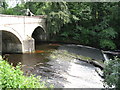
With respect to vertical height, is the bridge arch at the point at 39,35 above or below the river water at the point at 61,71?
above

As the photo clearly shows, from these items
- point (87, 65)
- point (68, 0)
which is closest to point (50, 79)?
point (87, 65)

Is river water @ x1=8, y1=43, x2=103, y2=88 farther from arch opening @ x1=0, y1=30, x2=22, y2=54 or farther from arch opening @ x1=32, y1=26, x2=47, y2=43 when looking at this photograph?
arch opening @ x1=32, y1=26, x2=47, y2=43

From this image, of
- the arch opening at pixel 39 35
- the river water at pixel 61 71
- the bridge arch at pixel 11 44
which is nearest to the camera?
the river water at pixel 61 71

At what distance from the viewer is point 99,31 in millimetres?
23844

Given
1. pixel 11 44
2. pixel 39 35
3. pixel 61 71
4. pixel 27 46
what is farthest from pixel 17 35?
pixel 39 35

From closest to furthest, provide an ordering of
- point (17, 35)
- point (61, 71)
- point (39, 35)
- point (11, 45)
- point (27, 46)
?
point (61, 71) < point (17, 35) < point (11, 45) < point (27, 46) < point (39, 35)

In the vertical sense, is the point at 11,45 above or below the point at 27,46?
above

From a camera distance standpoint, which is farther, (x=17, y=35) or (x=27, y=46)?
(x=27, y=46)

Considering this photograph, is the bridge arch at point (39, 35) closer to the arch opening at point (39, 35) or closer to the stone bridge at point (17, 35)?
the arch opening at point (39, 35)

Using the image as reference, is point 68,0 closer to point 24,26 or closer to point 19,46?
point 24,26

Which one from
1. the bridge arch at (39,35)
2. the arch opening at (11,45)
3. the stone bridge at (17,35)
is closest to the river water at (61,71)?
the arch opening at (11,45)

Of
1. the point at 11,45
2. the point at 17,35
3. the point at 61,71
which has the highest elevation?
the point at 17,35

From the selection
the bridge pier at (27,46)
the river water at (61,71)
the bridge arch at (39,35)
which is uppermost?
the bridge arch at (39,35)

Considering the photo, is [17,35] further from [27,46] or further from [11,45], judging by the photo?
[27,46]
